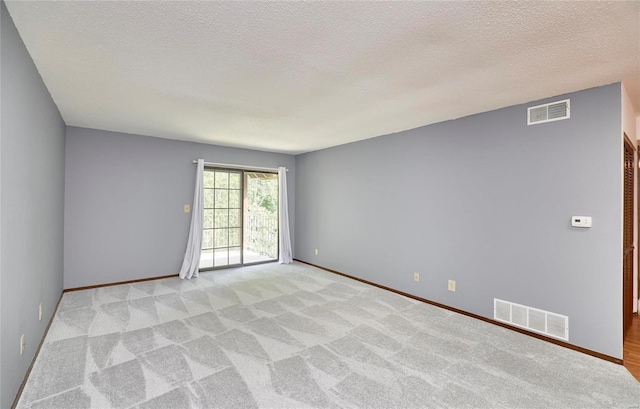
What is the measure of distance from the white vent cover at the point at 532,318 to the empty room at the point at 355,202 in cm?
3

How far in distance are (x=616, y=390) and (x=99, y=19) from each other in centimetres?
427

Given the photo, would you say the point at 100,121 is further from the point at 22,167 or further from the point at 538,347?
the point at 538,347

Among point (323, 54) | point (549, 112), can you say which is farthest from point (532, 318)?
point (323, 54)

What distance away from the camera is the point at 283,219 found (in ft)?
20.5

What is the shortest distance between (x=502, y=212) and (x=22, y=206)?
4.31 metres

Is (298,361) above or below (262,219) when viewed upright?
below

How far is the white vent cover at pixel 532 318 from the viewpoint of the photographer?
2.73m

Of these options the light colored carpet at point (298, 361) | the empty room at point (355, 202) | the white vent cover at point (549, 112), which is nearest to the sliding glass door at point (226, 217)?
the empty room at point (355, 202)

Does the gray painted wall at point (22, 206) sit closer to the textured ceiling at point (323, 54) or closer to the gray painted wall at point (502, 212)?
the textured ceiling at point (323, 54)

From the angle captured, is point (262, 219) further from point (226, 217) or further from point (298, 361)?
point (298, 361)

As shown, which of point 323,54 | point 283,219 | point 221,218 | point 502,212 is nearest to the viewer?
point 323,54

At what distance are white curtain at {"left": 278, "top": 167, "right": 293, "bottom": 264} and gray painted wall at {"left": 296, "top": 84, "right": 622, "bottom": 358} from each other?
1.69m

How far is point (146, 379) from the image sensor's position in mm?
2137

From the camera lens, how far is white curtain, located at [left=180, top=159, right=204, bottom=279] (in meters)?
4.98
